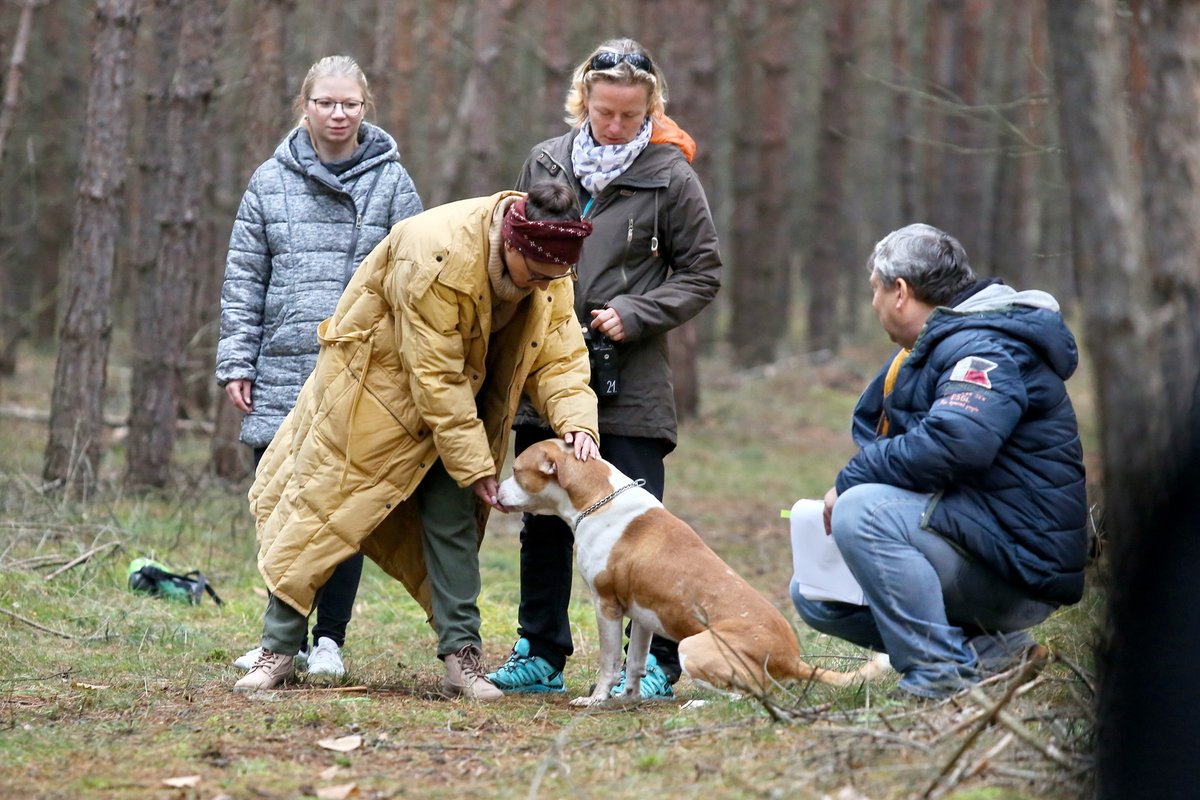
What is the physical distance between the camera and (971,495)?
4586 millimetres

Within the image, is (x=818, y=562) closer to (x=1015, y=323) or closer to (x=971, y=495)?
(x=971, y=495)

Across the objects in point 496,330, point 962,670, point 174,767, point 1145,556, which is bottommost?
point 174,767

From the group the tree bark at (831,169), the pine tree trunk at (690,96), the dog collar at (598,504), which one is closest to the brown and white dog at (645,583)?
the dog collar at (598,504)

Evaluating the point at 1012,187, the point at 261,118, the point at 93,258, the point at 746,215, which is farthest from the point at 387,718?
the point at 1012,187

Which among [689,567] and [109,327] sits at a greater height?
[109,327]

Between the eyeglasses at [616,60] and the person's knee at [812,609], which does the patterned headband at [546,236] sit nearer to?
the eyeglasses at [616,60]

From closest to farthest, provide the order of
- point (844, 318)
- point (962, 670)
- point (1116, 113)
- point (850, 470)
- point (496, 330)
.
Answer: point (1116, 113) → point (962, 670) → point (850, 470) → point (496, 330) → point (844, 318)

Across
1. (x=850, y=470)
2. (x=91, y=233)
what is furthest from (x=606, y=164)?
(x=91, y=233)

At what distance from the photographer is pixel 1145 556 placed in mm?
2768

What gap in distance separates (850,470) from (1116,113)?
1.86m

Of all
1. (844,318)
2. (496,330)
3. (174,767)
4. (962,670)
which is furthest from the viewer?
(844,318)

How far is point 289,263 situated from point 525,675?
75.9 inches

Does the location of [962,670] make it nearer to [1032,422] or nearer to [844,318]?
[1032,422]

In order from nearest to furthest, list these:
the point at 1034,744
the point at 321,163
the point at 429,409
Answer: the point at 1034,744 < the point at 429,409 < the point at 321,163
